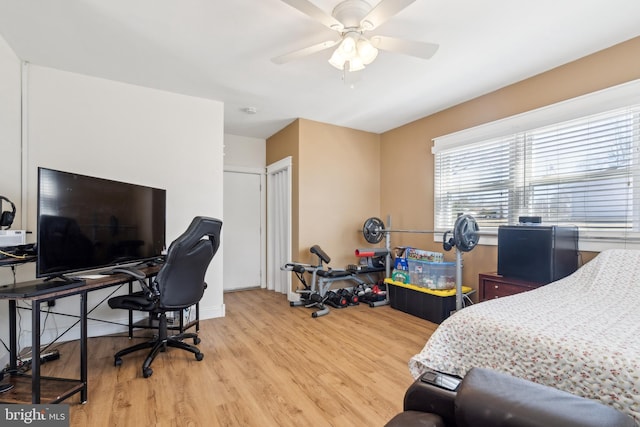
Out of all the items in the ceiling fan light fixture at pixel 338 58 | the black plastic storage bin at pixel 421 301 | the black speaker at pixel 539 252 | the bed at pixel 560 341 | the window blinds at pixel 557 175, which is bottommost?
the black plastic storage bin at pixel 421 301

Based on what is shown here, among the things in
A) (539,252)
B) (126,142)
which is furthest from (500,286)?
(126,142)

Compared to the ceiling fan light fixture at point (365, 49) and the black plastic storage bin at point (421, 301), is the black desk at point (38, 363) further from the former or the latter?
the black plastic storage bin at point (421, 301)

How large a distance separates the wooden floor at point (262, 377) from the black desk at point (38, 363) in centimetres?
12

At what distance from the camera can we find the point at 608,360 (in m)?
0.99

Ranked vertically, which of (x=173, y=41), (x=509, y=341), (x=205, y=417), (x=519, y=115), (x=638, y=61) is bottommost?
(x=205, y=417)

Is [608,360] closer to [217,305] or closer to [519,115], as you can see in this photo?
[519,115]

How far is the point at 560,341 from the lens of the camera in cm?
113

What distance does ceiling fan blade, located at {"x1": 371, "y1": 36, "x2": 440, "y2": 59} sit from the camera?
1.96 metres

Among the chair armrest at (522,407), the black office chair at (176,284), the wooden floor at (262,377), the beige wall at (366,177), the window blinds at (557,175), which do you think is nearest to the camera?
the chair armrest at (522,407)

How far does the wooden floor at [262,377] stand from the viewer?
1.71 m

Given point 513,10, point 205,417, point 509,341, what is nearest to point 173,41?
point 513,10

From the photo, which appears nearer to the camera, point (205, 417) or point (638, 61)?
Result: point (205, 417)

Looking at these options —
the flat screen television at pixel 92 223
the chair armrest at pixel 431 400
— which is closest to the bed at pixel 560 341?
the chair armrest at pixel 431 400

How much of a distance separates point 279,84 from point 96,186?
1965mm
